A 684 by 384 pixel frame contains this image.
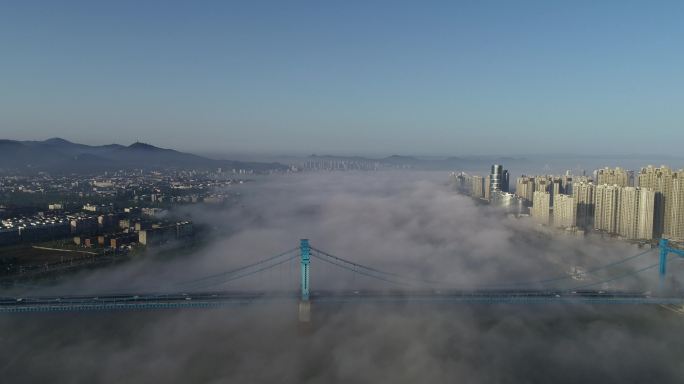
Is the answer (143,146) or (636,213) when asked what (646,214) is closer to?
(636,213)

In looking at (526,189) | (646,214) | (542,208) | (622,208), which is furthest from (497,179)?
(646,214)

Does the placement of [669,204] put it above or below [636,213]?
above

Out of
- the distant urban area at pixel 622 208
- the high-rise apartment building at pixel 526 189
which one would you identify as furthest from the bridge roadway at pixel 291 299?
the high-rise apartment building at pixel 526 189

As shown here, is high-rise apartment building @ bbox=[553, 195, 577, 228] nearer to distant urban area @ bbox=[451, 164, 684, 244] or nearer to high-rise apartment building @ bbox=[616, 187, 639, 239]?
distant urban area @ bbox=[451, 164, 684, 244]

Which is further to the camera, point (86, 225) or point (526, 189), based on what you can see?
point (526, 189)

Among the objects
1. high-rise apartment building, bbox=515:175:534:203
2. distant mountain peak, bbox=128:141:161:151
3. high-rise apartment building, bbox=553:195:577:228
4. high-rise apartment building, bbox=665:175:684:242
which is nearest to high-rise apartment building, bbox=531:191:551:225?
high-rise apartment building, bbox=553:195:577:228

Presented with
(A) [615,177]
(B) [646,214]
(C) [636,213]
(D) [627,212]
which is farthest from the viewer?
(A) [615,177]
